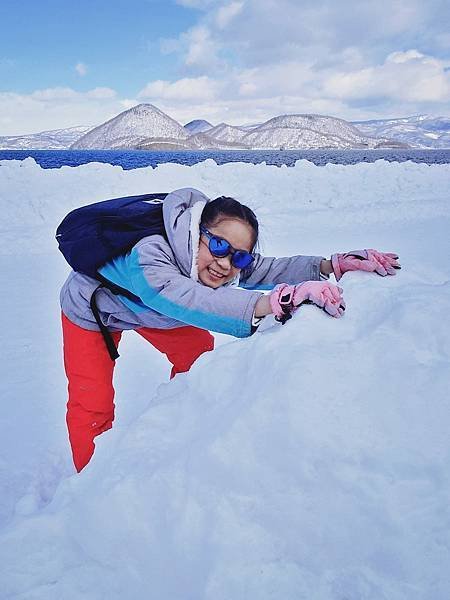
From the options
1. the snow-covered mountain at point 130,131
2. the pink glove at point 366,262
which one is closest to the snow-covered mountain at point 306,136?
the snow-covered mountain at point 130,131

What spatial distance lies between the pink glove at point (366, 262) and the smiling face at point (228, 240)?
0.45 meters

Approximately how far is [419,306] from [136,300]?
111 centimetres

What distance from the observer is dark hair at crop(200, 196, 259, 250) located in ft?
5.90

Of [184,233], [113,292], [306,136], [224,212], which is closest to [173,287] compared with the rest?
[184,233]

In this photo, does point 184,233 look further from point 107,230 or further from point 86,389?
point 86,389

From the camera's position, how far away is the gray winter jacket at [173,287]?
1618 mm

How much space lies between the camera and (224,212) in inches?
70.6

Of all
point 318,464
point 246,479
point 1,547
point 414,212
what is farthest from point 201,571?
point 414,212

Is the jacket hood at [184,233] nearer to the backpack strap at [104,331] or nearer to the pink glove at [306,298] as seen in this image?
the pink glove at [306,298]

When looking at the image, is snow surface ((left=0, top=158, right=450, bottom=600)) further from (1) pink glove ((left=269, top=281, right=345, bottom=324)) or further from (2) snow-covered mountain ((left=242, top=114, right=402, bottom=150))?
(2) snow-covered mountain ((left=242, top=114, right=402, bottom=150))

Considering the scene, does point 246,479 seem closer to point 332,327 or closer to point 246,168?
point 332,327

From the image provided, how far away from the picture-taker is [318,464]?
110cm

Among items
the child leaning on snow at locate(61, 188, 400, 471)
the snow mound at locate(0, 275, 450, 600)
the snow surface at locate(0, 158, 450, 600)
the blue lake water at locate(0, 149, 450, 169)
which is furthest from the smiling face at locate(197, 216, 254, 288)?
the blue lake water at locate(0, 149, 450, 169)

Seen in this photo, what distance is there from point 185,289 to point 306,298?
412 millimetres
